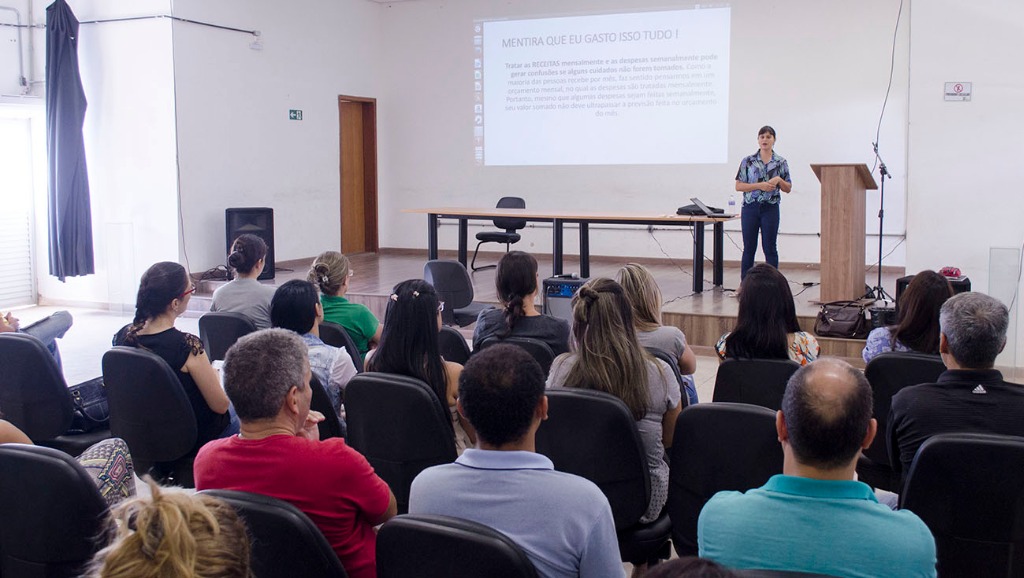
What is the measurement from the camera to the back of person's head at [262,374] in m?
1.96

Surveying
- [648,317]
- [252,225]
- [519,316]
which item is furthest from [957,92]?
[252,225]

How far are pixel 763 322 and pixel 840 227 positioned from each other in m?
3.79

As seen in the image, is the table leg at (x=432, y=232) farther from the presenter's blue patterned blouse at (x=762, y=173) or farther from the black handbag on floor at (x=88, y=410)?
the black handbag on floor at (x=88, y=410)

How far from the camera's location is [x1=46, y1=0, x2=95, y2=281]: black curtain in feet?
27.8

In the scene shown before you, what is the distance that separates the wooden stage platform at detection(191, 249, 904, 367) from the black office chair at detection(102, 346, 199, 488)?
4.27m

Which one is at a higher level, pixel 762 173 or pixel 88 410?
pixel 762 173

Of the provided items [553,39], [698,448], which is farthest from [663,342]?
[553,39]

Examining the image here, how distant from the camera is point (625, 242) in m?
10.6

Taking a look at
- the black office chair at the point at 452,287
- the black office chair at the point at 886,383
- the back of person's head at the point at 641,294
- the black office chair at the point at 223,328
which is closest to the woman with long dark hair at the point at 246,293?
the black office chair at the point at 223,328

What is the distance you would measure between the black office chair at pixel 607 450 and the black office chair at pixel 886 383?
0.94 m

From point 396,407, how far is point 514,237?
22.0 ft

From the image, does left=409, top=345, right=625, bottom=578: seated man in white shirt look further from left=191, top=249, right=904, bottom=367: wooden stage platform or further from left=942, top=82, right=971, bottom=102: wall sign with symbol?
left=942, top=82, right=971, bottom=102: wall sign with symbol

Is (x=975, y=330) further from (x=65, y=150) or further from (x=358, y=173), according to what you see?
(x=358, y=173)

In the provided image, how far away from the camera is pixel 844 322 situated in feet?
20.4
